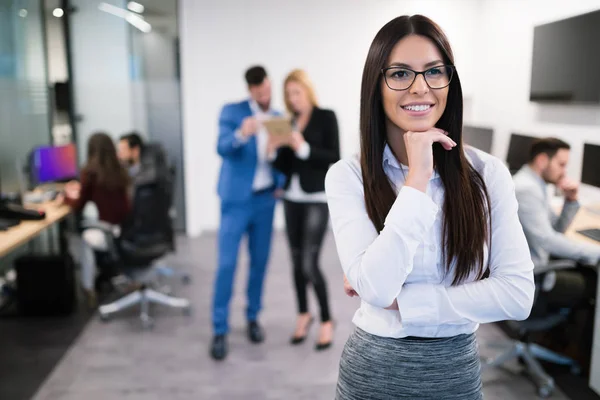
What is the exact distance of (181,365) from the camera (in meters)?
2.75

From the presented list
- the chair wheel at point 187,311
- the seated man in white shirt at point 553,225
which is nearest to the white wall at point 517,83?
the seated man in white shirt at point 553,225

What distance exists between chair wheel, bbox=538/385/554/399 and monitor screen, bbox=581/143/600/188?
108 cm

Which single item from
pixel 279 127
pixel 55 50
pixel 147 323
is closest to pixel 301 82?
pixel 279 127

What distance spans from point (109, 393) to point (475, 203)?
6.80ft

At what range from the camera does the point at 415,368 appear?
3.32ft

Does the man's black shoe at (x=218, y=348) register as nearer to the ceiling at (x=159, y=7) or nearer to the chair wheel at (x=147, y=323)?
the chair wheel at (x=147, y=323)

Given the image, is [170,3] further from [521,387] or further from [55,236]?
[521,387]

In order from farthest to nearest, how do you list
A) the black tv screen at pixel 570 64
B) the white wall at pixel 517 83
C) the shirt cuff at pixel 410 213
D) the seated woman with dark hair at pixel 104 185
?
the seated woman with dark hair at pixel 104 185 < the black tv screen at pixel 570 64 < the white wall at pixel 517 83 < the shirt cuff at pixel 410 213


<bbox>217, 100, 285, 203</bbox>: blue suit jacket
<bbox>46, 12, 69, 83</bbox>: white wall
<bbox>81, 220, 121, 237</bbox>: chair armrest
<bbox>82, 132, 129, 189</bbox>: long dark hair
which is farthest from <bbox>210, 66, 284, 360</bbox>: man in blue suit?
<bbox>46, 12, 69, 83</bbox>: white wall

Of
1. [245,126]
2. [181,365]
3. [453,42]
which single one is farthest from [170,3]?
[453,42]

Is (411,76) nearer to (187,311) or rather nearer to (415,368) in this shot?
(415,368)

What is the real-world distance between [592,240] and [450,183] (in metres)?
1.92

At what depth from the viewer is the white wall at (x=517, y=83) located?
5.54 feet

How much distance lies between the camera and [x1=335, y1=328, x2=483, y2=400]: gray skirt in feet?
3.31
